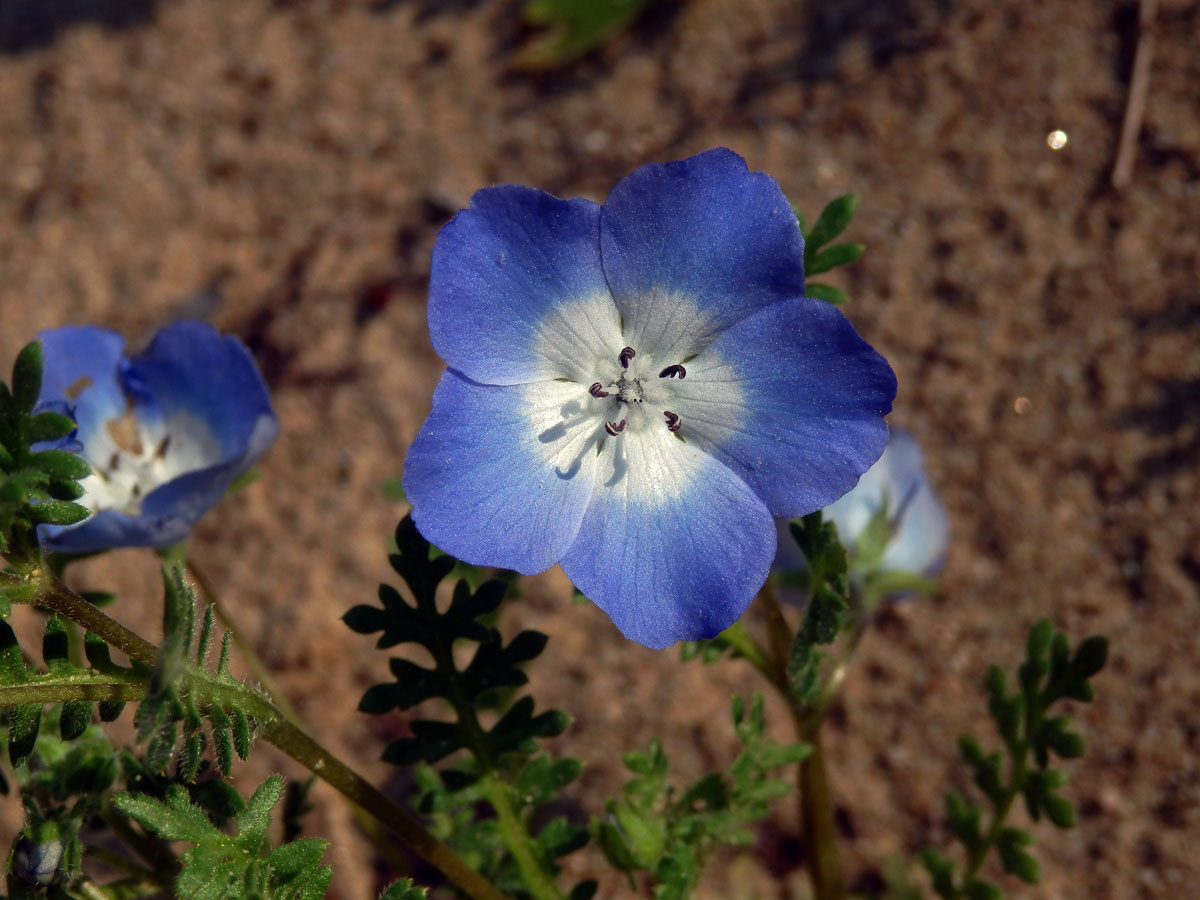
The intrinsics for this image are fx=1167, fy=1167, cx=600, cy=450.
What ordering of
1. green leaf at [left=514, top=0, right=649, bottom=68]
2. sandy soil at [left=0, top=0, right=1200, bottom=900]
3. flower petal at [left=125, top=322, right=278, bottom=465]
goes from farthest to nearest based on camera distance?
green leaf at [left=514, top=0, right=649, bottom=68] < sandy soil at [left=0, top=0, right=1200, bottom=900] < flower petal at [left=125, top=322, right=278, bottom=465]

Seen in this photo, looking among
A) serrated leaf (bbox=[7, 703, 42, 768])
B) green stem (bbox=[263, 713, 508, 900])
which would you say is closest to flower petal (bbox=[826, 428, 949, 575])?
green stem (bbox=[263, 713, 508, 900])

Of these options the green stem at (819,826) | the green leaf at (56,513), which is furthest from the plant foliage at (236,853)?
the green stem at (819,826)

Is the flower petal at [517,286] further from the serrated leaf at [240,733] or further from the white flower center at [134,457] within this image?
the white flower center at [134,457]

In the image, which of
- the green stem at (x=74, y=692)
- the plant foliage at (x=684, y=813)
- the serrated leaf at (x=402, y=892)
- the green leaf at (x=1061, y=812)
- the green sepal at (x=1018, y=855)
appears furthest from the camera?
the green sepal at (x=1018, y=855)

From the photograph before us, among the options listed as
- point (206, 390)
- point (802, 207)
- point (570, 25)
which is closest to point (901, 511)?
point (802, 207)

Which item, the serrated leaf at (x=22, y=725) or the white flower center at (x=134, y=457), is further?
the white flower center at (x=134, y=457)

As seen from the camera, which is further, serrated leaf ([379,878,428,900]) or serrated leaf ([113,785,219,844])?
serrated leaf ([379,878,428,900])

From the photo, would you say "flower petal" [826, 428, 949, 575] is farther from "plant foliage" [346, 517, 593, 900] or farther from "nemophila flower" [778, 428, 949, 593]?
"plant foliage" [346, 517, 593, 900]
